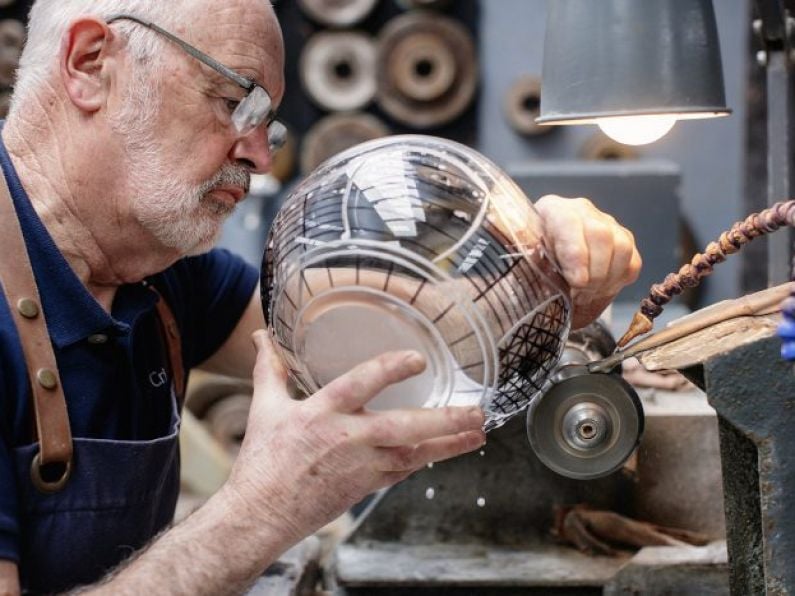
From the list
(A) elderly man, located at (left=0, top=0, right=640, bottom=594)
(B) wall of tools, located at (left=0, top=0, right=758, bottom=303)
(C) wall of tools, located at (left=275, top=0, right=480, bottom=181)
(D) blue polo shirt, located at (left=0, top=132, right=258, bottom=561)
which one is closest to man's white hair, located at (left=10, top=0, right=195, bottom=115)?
(A) elderly man, located at (left=0, top=0, right=640, bottom=594)

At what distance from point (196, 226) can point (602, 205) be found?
2.06 m

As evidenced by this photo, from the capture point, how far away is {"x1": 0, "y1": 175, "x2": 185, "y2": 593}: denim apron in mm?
1339

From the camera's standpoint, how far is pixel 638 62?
1.30 m

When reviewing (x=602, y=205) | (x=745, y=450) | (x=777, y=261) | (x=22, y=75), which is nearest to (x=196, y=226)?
(x=22, y=75)

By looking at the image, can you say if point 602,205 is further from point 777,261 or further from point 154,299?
point 154,299

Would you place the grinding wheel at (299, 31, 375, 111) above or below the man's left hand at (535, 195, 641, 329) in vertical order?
below

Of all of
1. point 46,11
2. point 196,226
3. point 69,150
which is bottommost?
point 196,226

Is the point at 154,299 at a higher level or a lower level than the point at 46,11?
lower

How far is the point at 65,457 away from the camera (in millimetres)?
1365

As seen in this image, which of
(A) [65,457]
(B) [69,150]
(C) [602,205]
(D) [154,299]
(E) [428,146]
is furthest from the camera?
(C) [602,205]

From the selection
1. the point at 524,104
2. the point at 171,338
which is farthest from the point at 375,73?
the point at 171,338

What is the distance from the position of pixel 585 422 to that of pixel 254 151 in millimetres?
612

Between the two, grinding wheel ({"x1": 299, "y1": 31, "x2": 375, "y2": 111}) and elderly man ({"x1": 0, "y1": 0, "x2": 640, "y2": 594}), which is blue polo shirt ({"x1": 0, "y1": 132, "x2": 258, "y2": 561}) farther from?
grinding wheel ({"x1": 299, "y1": 31, "x2": 375, "y2": 111})

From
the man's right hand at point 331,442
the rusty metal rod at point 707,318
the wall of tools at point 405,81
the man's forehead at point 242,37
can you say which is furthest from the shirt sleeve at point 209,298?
the wall of tools at point 405,81
